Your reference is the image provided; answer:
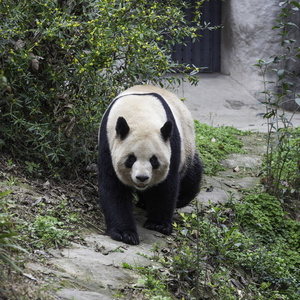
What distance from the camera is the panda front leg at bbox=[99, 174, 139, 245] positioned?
4824 millimetres

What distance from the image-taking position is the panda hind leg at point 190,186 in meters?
6.16

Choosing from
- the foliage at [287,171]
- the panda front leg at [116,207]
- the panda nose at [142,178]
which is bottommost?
the foliage at [287,171]

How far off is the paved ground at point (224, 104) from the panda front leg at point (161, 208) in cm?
535

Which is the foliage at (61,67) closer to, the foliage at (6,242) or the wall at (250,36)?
the foliage at (6,242)

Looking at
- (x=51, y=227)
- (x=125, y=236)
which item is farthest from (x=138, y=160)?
(x=51, y=227)

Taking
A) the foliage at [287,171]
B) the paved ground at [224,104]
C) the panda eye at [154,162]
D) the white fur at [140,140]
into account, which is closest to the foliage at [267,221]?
the foliage at [287,171]

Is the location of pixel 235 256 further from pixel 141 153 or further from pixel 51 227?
pixel 51 227

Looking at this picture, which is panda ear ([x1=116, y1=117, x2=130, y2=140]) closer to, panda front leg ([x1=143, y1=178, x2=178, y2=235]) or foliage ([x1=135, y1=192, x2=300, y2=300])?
panda front leg ([x1=143, y1=178, x2=178, y2=235])

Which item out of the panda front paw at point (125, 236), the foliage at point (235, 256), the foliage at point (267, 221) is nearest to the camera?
the foliage at point (235, 256)

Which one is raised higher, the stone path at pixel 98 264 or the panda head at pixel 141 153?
the panda head at pixel 141 153

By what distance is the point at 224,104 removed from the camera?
11992 mm

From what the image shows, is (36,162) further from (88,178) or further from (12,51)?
(12,51)

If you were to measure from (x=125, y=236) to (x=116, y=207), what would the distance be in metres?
0.31

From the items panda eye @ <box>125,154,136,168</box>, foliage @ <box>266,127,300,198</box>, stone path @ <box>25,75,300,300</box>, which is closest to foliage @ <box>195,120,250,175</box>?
stone path @ <box>25,75,300,300</box>
